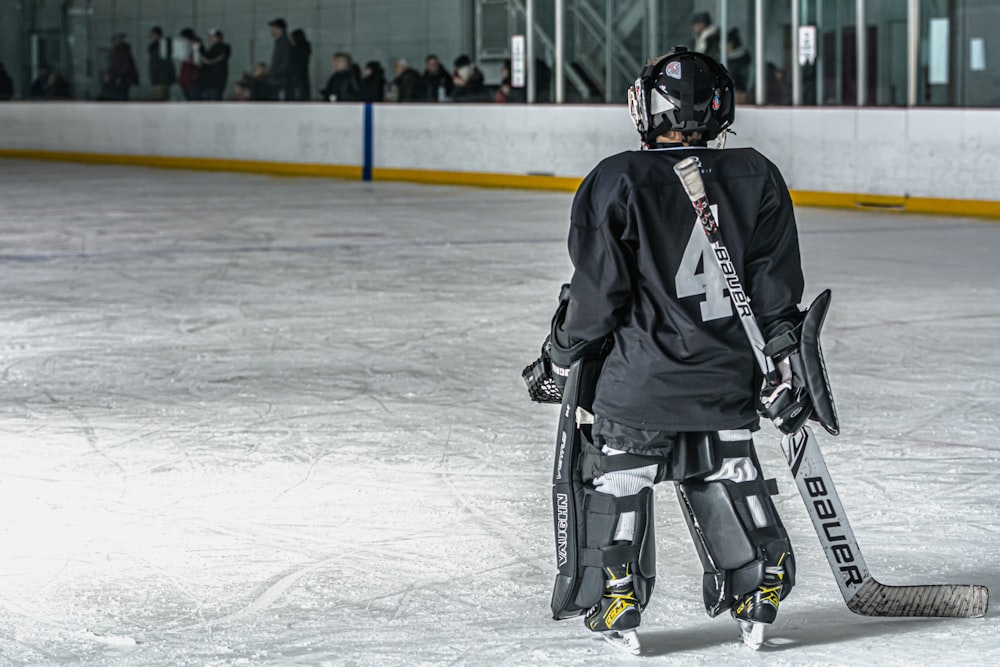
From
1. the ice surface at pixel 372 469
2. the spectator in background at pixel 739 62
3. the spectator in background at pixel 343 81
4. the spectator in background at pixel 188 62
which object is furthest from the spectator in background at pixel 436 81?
the ice surface at pixel 372 469

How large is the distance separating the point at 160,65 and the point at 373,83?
477 cm

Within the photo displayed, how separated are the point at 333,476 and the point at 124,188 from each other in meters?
14.5

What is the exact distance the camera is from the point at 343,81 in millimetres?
20797

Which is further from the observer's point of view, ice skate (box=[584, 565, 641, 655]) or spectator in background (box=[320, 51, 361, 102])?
spectator in background (box=[320, 51, 361, 102])

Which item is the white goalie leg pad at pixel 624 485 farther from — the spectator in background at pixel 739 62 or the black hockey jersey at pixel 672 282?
the spectator in background at pixel 739 62

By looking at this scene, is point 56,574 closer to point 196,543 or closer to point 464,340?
point 196,543

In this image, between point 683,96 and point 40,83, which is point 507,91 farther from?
point 683,96

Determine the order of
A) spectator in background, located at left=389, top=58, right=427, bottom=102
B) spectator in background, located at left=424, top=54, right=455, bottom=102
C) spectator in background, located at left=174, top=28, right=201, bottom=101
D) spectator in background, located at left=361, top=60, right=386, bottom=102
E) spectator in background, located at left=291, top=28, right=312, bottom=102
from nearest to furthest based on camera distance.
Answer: spectator in background, located at left=424, top=54, right=455, bottom=102 < spectator in background, located at left=389, top=58, right=427, bottom=102 < spectator in background, located at left=361, top=60, right=386, bottom=102 < spectator in background, located at left=291, top=28, right=312, bottom=102 < spectator in background, located at left=174, top=28, right=201, bottom=101

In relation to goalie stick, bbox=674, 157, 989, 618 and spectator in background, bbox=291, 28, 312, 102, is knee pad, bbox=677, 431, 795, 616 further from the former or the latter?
spectator in background, bbox=291, 28, 312, 102

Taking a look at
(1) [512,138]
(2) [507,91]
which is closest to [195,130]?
(2) [507,91]

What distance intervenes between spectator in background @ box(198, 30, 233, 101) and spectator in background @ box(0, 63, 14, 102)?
4.93m

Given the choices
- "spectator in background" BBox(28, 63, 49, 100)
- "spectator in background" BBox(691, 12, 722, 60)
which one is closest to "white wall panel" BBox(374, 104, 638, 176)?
"spectator in background" BBox(691, 12, 722, 60)

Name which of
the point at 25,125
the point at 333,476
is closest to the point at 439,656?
the point at 333,476

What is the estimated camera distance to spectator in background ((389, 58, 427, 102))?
65.4ft
